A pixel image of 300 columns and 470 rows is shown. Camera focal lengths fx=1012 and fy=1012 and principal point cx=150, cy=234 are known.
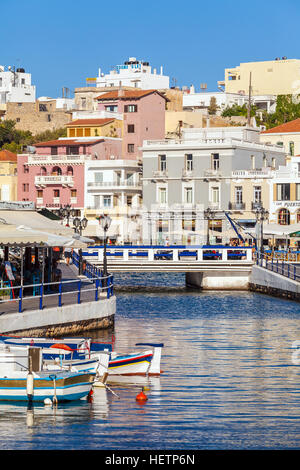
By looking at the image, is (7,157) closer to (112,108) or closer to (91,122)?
(91,122)

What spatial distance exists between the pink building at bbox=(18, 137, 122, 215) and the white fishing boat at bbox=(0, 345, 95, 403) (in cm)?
7018

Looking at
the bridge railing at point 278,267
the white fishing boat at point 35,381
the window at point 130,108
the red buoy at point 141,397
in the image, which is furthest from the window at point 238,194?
the white fishing boat at point 35,381

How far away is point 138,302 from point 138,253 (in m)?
8.94

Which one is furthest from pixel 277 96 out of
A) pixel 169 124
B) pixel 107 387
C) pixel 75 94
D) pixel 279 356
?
pixel 107 387

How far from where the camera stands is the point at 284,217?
8094 centimetres

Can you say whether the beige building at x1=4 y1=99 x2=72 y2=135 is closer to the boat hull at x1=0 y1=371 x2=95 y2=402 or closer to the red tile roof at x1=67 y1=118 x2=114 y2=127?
the red tile roof at x1=67 y1=118 x2=114 y2=127

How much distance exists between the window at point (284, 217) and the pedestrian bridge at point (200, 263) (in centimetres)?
2301

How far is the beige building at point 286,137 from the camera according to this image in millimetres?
94375

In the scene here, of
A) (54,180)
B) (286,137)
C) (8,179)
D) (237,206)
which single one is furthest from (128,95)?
(237,206)

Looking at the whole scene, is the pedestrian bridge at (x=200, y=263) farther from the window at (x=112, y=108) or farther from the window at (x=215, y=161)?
the window at (x=112, y=108)

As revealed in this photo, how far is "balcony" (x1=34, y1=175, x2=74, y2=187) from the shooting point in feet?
304

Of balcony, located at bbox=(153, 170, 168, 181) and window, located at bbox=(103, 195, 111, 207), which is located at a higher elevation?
balcony, located at bbox=(153, 170, 168, 181)

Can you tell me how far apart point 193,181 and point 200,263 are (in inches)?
1152

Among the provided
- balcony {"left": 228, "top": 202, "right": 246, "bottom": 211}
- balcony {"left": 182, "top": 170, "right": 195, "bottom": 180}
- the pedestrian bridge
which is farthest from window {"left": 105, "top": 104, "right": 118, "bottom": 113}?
the pedestrian bridge
